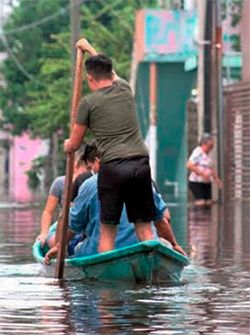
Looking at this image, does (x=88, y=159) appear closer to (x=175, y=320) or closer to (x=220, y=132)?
(x=175, y=320)

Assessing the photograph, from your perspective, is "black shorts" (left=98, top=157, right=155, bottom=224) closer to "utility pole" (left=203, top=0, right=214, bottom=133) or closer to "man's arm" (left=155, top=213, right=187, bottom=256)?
"man's arm" (left=155, top=213, right=187, bottom=256)

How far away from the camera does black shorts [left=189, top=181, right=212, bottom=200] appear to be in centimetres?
2731

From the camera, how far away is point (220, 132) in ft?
Result: 97.2

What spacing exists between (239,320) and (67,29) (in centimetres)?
5192

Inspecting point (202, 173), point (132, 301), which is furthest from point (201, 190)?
point (132, 301)

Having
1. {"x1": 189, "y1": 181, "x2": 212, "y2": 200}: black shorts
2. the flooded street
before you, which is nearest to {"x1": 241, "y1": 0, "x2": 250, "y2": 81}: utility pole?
{"x1": 189, "y1": 181, "x2": 212, "y2": 200}: black shorts

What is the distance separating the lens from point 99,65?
10.3 metres

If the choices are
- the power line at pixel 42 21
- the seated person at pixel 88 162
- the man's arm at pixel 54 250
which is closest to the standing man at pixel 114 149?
the man's arm at pixel 54 250

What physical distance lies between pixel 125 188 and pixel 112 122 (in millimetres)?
508

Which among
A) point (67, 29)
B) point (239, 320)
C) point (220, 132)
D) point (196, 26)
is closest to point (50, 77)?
point (67, 29)

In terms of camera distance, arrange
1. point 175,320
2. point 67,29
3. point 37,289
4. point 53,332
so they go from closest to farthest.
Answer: point 53,332
point 175,320
point 37,289
point 67,29

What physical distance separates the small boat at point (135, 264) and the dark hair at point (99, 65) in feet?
4.48

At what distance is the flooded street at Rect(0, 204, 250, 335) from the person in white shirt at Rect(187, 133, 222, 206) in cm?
1235

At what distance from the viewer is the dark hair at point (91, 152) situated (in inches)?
435
